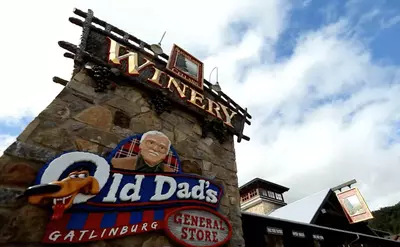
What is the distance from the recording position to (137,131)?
13.7ft

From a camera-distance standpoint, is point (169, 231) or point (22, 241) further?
point (169, 231)

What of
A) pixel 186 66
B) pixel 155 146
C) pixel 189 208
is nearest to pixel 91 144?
pixel 155 146

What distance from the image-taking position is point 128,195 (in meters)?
3.29

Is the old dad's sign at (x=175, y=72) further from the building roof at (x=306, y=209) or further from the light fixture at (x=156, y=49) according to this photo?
the building roof at (x=306, y=209)

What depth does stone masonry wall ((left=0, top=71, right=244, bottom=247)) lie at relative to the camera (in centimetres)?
260

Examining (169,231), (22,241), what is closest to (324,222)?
(169,231)

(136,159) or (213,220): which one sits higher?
(136,159)

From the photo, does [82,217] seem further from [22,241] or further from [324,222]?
[324,222]

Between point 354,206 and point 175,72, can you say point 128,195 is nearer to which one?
point 175,72

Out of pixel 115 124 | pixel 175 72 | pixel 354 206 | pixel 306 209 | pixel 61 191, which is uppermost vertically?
pixel 175 72

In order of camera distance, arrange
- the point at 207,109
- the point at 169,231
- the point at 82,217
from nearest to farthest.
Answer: the point at 82,217 < the point at 169,231 < the point at 207,109

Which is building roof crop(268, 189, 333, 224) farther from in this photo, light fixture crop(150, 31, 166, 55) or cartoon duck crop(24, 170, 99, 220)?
cartoon duck crop(24, 170, 99, 220)

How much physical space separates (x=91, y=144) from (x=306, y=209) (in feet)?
37.3

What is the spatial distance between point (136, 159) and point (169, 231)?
1.24m
